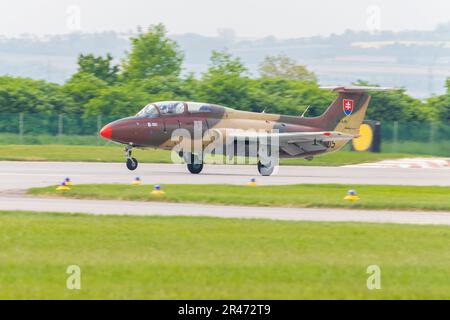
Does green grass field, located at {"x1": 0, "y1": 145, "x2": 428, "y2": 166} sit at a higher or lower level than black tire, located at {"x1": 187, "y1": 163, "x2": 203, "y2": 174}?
lower

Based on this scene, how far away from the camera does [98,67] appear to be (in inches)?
2547

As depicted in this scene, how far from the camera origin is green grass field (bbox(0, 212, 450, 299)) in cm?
1124

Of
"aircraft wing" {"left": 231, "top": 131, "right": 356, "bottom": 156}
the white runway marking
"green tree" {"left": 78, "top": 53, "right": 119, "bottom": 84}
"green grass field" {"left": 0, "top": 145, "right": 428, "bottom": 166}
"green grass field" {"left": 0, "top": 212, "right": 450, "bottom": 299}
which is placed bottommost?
the white runway marking

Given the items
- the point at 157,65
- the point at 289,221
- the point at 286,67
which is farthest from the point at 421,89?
the point at 289,221

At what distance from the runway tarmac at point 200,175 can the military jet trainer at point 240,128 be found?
0.87 metres

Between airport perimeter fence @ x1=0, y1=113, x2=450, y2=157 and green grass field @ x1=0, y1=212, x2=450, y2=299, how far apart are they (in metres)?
31.2

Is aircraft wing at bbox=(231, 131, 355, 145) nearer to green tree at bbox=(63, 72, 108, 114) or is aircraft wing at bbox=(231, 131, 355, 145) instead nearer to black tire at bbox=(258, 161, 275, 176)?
black tire at bbox=(258, 161, 275, 176)

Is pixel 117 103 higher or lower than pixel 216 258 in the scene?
higher

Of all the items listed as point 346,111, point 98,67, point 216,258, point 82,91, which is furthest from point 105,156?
point 98,67

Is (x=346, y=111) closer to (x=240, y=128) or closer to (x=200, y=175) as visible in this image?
(x=240, y=128)

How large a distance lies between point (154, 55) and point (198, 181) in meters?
44.8

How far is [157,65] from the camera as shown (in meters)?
71.5

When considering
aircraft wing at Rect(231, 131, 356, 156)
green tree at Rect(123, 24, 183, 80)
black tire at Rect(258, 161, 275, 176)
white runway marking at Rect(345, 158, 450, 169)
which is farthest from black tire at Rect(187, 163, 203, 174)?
green tree at Rect(123, 24, 183, 80)
